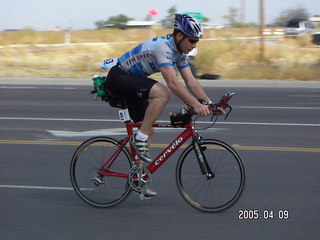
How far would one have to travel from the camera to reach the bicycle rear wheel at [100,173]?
6949 mm

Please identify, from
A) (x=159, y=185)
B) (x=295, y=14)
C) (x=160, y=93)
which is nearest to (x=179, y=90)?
(x=160, y=93)

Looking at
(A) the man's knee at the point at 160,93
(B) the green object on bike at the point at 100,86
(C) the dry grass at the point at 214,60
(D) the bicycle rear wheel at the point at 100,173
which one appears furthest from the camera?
(C) the dry grass at the point at 214,60

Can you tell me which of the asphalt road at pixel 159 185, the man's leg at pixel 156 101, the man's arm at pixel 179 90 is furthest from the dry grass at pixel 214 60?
the man's arm at pixel 179 90

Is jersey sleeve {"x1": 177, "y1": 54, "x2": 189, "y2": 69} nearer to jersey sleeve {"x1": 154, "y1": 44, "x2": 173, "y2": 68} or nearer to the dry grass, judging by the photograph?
jersey sleeve {"x1": 154, "y1": 44, "x2": 173, "y2": 68}

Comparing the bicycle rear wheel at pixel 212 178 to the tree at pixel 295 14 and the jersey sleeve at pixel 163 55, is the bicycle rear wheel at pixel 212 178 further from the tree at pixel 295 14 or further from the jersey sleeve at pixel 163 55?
the tree at pixel 295 14

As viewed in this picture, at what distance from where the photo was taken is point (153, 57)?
6527 mm

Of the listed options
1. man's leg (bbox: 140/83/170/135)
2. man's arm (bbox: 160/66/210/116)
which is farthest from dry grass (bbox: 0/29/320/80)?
man's arm (bbox: 160/66/210/116)

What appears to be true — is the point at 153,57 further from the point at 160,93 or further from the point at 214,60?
the point at 214,60

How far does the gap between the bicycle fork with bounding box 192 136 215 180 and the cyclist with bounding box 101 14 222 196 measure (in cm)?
Result: 35

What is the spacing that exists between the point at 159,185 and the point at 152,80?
5.69 feet

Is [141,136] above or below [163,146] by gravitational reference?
above

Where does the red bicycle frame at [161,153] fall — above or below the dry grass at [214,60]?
above

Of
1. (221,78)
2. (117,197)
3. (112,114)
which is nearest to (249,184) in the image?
(117,197)

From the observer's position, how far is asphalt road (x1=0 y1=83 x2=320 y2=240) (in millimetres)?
6148
